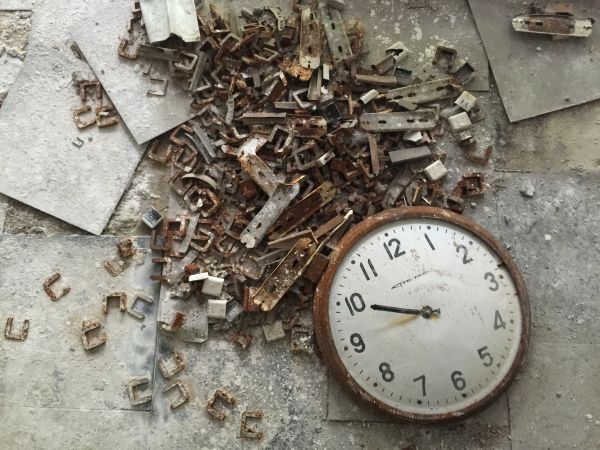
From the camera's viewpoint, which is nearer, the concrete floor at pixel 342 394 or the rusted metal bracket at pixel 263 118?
the concrete floor at pixel 342 394

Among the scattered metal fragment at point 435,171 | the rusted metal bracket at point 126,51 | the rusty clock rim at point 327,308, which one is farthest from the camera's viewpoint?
the rusted metal bracket at point 126,51

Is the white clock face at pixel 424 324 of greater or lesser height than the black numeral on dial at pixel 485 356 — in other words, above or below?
above

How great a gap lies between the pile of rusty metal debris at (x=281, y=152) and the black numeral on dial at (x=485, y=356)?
1.73 feet

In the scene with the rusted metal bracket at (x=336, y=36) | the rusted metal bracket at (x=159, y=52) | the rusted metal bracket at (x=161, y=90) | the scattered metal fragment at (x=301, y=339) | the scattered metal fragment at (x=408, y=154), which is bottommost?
the scattered metal fragment at (x=301, y=339)

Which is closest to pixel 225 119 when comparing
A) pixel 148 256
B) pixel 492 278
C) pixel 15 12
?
pixel 148 256

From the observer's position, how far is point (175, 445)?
6.57ft

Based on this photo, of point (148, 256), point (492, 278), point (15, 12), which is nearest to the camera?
point (492, 278)

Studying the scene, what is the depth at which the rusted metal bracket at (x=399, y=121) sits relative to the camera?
2.12 meters

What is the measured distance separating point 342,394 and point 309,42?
1.26 metres

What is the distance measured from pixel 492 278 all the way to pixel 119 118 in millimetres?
1447

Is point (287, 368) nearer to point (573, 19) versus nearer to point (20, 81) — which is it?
point (20, 81)

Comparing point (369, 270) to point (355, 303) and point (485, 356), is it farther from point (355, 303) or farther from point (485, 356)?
point (485, 356)

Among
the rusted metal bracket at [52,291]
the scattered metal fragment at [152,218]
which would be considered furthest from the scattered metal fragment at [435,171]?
the rusted metal bracket at [52,291]

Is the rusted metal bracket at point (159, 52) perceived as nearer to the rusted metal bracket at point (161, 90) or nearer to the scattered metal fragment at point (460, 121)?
the rusted metal bracket at point (161, 90)
